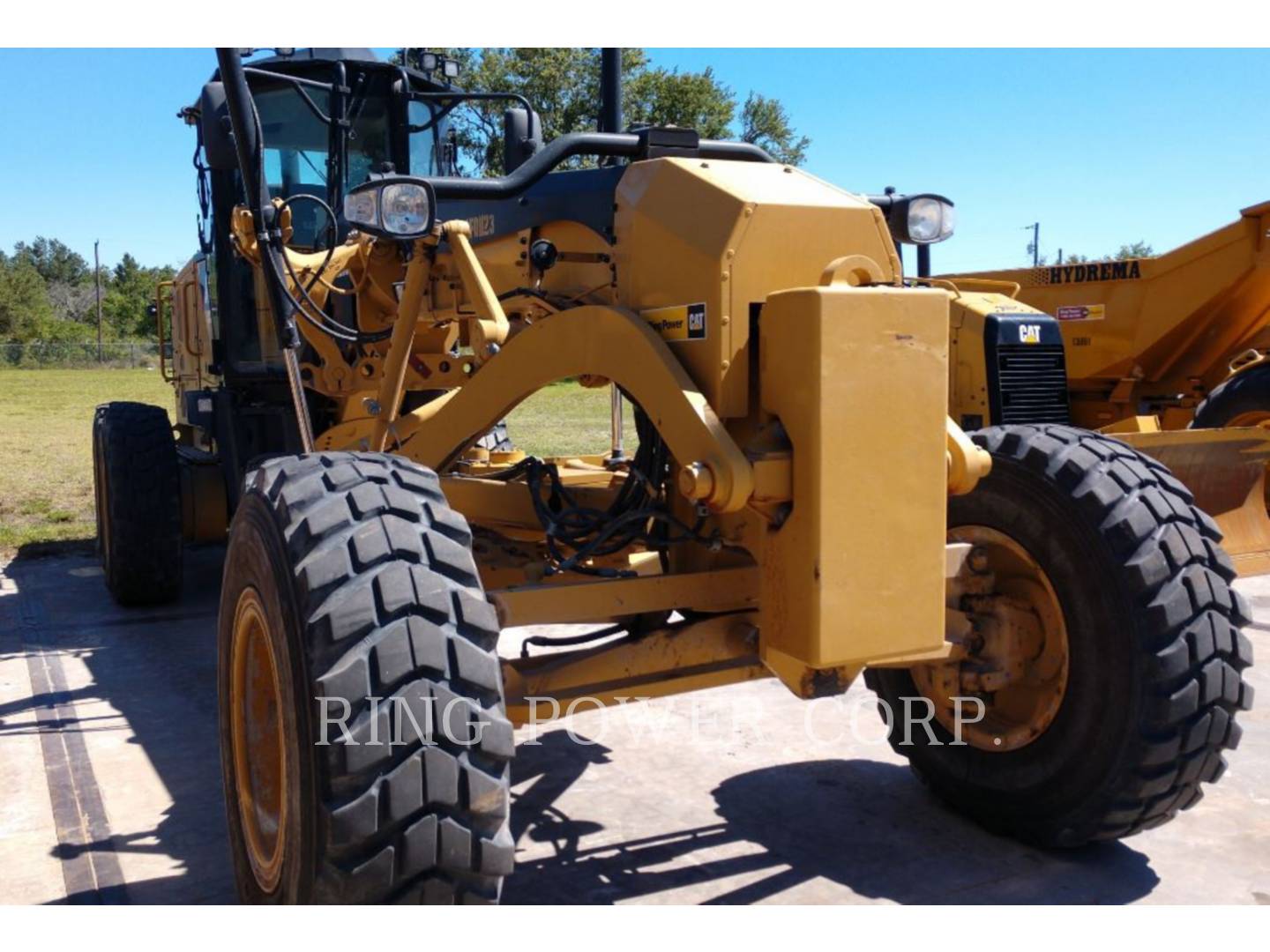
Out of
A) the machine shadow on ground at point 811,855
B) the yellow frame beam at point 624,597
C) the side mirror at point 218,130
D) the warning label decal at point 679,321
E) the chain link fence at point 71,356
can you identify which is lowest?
the machine shadow on ground at point 811,855

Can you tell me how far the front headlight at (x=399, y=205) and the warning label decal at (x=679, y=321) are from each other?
2.59 feet

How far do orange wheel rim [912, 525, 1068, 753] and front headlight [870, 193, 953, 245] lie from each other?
103 cm

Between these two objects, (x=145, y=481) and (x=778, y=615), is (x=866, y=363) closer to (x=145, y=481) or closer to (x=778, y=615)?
(x=778, y=615)

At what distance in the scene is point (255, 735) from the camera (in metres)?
3.54

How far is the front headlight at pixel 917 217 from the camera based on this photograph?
395 centimetres

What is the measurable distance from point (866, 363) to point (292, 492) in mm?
1516

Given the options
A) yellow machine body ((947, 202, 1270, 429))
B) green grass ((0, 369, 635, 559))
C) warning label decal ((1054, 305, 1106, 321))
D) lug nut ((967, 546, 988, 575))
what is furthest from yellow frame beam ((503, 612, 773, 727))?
warning label decal ((1054, 305, 1106, 321))

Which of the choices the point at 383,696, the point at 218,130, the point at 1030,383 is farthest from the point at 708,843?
the point at 1030,383

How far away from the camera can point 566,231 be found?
13.7ft

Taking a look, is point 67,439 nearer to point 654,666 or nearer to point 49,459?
point 49,459

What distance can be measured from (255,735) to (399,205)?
5.56 feet

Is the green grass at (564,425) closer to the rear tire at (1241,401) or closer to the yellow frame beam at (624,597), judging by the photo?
the rear tire at (1241,401)

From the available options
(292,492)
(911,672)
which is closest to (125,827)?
(292,492)

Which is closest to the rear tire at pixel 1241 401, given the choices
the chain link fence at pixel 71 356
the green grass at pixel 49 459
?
the green grass at pixel 49 459
